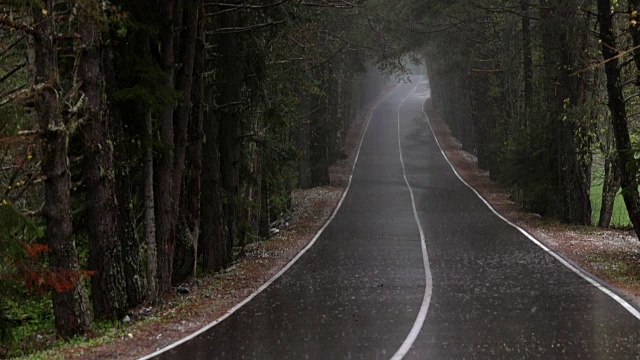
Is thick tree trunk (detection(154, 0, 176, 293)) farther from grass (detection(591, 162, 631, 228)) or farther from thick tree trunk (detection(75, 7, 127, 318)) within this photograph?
grass (detection(591, 162, 631, 228))

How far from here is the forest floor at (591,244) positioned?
58.5 ft

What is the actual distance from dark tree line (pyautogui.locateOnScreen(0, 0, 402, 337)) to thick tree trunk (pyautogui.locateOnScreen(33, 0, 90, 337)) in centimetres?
2

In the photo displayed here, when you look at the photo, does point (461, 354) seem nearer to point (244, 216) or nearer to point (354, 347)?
point (354, 347)

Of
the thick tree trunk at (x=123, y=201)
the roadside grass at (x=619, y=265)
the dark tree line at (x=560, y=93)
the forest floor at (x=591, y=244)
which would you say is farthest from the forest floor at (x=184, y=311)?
the dark tree line at (x=560, y=93)

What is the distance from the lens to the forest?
549 inches

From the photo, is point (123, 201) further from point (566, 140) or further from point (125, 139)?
point (566, 140)

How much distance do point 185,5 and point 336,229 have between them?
42.9ft

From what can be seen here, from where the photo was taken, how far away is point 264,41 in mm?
24703

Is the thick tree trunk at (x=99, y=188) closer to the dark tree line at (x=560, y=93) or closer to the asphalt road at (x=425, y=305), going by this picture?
the asphalt road at (x=425, y=305)

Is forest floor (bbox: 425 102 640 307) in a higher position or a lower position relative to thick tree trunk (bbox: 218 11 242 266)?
lower

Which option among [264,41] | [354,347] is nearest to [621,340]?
[354,347]

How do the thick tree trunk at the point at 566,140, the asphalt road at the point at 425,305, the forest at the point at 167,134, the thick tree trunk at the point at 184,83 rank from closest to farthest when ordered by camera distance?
the asphalt road at the point at 425,305, the forest at the point at 167,134, the thick tree trunk at the point at 184,83, the thick tree trunk at the point at 566,140

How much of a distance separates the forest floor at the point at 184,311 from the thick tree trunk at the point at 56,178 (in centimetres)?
49

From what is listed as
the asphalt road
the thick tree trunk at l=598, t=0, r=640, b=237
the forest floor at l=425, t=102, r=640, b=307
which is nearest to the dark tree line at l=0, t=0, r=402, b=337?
the asphalt road
